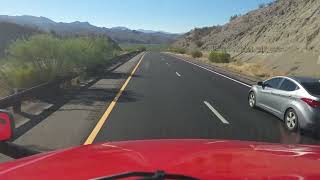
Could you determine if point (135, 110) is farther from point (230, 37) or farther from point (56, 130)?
point (230, 37)

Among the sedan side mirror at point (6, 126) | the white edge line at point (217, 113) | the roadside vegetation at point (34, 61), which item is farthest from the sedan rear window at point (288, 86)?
the sedan side mirror at point (6, 126)

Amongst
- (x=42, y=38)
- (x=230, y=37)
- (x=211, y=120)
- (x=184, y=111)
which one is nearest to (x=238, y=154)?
(x=211, y=120)

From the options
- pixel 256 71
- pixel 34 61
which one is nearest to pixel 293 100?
pixel 34 61

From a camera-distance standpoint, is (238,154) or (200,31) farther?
(200,31)

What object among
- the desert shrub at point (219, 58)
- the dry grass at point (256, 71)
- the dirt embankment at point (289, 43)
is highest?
the dirt embankment at point (289, 43)

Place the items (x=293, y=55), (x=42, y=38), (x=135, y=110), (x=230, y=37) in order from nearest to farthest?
(x=135, y=110)
(x=42, y=38)
(x=293, y=55)
(x=230, y=37)

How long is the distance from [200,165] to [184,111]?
1303 cm

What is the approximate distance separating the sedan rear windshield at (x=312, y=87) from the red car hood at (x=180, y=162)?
9.80 metres

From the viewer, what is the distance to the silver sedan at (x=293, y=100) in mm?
12773

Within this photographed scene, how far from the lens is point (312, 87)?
44.9 ft

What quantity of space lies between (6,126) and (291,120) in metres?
10.8

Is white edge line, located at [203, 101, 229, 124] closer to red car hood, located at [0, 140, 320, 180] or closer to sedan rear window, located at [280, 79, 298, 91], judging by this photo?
sedan rear window, located at [280, 79, 298, 91]

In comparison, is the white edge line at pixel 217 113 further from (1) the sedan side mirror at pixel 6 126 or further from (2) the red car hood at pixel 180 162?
(1) the sedan side mirror at pixel 6 126

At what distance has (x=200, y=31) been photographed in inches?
7249
